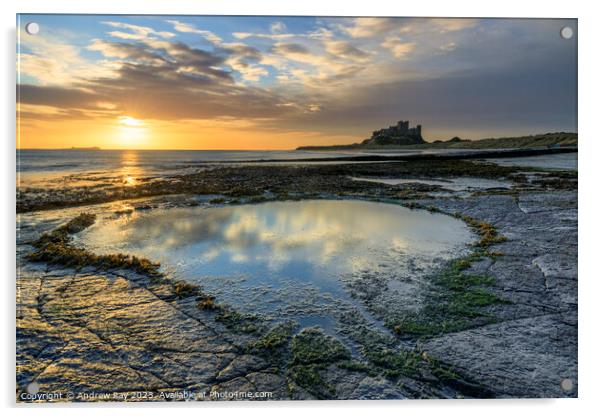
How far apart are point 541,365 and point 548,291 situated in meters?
1.29

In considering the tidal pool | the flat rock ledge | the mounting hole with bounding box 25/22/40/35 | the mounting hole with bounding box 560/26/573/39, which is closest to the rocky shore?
the flat rock ledge

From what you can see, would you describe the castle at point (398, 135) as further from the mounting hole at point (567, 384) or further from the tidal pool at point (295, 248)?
the mounting hole at point (567, 384)

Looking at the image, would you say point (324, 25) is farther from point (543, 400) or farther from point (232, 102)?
point (543, 400)

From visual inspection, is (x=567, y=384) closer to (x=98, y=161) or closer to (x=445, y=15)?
(x=445, y=15)

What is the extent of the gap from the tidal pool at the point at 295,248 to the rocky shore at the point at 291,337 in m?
0.24

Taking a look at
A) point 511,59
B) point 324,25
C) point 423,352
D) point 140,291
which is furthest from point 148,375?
point 511,59

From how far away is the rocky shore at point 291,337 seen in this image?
325cm

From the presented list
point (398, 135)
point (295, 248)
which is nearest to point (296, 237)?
point (295, 248)

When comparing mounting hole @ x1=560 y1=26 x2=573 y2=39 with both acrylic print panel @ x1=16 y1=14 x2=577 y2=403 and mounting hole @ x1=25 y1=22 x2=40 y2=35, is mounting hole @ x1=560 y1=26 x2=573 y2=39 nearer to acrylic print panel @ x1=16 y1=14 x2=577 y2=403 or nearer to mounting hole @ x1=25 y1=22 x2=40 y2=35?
acrylic print panel @ x1=16 y1=14 x2=577 y2=403

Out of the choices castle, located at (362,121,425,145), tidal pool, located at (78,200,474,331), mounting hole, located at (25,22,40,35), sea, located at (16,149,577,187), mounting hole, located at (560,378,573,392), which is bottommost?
mounting hole, located at (560,378,573,392)

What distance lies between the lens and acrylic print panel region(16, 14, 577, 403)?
3.39m

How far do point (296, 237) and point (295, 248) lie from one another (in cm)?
48

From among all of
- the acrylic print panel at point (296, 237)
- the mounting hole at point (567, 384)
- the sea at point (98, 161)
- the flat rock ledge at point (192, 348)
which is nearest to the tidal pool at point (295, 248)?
the acrylic print panel at point (296, 237)

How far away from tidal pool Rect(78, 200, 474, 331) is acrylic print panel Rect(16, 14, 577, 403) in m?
0.05
